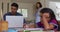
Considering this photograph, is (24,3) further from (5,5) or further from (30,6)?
(5,5)

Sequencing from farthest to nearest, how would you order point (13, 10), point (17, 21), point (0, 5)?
point (0, 5) < point (13, 10) < point (17, 21)

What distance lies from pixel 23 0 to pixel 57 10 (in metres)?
0.87

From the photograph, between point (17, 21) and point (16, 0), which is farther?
point (16, 0)

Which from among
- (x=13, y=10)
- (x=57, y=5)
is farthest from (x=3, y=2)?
(x=13, y=10)

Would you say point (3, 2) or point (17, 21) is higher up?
point (3, 2)

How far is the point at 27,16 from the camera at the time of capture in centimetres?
414

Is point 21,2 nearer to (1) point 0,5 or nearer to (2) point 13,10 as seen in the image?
(1) point 0,5

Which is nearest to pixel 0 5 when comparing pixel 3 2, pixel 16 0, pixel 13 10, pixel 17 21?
pixel 3 2

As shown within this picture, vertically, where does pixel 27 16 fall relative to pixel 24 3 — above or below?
below

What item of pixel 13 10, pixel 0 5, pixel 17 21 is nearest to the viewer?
pixel 17 21

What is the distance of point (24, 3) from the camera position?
4.20 m

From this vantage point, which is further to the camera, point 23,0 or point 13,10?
point 23,0

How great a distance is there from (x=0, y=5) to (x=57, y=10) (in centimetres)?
138

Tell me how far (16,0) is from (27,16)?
475 millimetres
